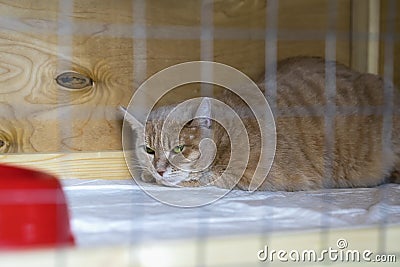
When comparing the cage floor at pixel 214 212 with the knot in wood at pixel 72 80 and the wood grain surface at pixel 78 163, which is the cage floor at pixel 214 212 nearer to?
the wood grain surface at pixel 78 163

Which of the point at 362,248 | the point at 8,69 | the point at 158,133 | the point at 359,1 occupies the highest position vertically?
the point at 359,1

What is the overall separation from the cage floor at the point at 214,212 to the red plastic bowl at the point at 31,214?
0.05 m

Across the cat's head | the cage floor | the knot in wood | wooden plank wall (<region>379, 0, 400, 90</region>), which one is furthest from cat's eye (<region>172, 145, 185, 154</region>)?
wooden plank wall (<region>379, 0, 400, 90</region>)

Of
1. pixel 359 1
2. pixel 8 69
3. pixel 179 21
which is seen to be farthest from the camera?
pixel 359 1

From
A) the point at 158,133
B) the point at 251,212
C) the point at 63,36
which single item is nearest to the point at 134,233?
the point at 251,212

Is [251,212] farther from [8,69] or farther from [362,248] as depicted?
[8,69]

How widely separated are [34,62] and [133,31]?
0.24m

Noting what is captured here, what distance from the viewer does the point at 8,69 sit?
4.40 feet

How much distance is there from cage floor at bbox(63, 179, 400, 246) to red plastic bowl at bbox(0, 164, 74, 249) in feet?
0.15

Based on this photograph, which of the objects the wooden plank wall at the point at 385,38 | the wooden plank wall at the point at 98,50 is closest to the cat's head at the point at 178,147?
the wooden plank wall at the point at 98,50

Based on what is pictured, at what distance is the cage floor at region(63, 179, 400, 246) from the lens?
2.75 feet

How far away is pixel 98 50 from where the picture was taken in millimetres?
1411

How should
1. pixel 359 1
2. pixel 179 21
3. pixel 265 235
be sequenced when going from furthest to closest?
pixel 359 1
pixel 179 21
pixel 265 235

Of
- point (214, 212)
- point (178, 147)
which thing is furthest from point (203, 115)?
point (214, 212)
